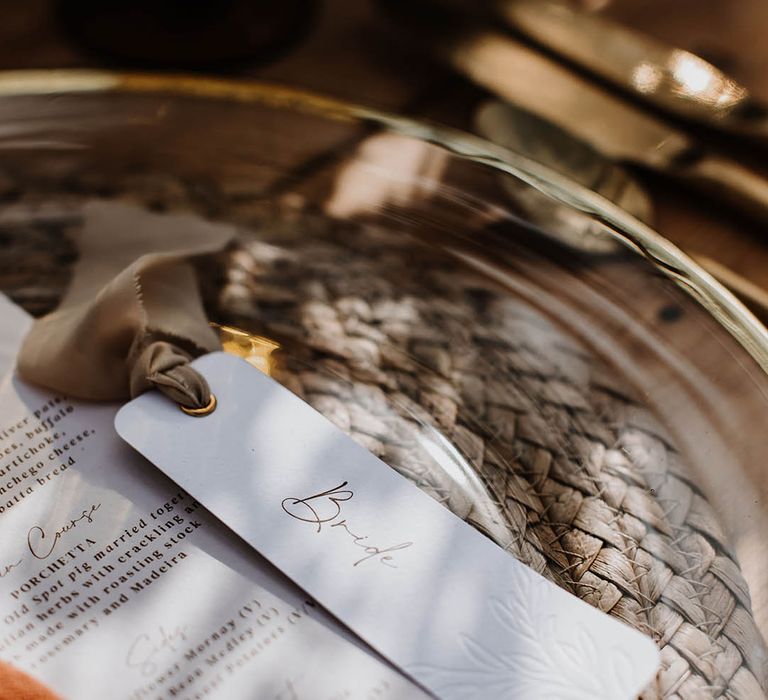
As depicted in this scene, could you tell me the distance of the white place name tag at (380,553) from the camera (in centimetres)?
31

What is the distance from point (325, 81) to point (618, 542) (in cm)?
46

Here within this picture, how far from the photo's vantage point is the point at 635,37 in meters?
0.64

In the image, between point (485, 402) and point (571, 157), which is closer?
point (485, 402)

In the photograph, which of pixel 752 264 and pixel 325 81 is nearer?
pixel 752 264

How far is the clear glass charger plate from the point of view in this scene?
0.36m

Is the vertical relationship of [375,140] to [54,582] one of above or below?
above

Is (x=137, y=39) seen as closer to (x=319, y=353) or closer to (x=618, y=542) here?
(x=319, y=353)

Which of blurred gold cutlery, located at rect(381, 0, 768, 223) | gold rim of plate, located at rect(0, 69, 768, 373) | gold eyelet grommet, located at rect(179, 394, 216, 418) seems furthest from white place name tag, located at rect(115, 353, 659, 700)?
blurred gold cutlery, located at rect(381, 0, 768, 223)

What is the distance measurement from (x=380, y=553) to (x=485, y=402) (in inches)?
4.0

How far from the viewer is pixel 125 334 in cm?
40

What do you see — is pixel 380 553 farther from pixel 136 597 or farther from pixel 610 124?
pixel 610 124

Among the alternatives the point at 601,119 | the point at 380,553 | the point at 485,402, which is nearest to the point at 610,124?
the point at 601,119

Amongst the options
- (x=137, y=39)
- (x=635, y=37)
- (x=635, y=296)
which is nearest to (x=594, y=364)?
(x=635, y=296)

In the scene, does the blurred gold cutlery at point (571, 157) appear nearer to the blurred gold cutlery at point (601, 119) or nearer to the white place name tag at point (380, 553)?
the blurred gold cutlery at point (601, 119)
